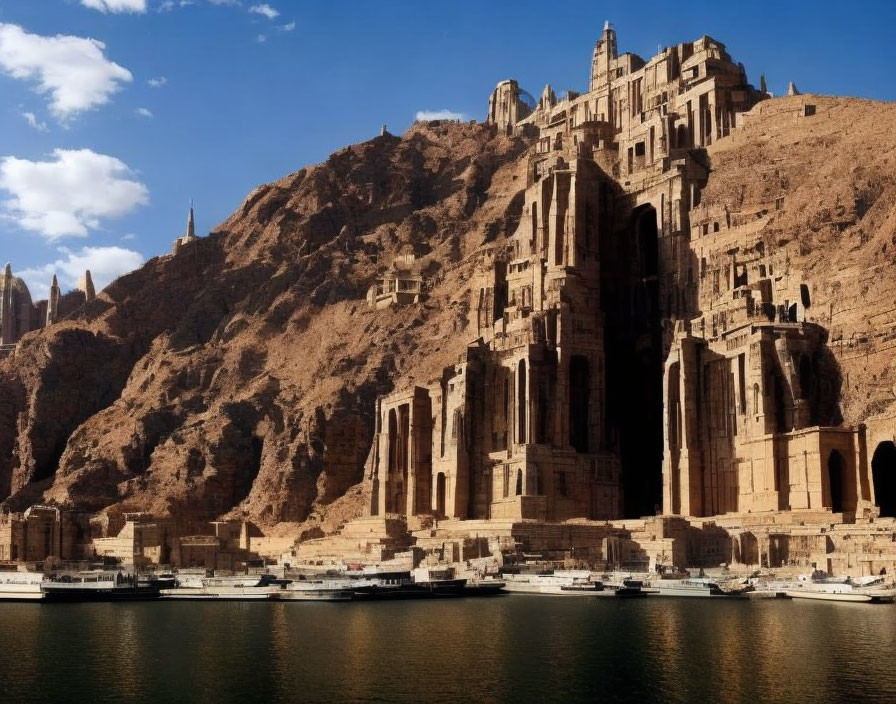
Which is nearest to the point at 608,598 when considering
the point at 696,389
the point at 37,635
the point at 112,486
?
the point at 696,389

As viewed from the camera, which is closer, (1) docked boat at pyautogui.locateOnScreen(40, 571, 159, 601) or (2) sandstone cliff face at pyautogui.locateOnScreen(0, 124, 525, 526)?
(1) docked boat at pyautogui.locateOnScreen(40, 571, 159, 601)

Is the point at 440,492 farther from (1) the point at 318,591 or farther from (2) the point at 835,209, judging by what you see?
(2) the point at 835,209

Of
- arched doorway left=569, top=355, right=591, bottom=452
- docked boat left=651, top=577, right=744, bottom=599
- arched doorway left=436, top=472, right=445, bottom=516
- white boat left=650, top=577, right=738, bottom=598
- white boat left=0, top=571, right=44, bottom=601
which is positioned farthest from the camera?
arched doorway left=436, top=472, right=445, bottom=516

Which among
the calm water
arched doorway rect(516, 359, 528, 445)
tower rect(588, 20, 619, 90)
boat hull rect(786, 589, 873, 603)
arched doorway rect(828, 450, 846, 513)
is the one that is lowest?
the calm water

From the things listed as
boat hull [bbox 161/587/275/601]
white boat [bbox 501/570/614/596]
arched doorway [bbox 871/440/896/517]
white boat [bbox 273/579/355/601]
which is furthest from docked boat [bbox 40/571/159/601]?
arched doorway [bbox 871/440/896/517]

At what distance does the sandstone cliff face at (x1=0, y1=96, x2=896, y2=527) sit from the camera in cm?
9288

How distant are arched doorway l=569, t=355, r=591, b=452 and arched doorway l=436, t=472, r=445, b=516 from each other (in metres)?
9.78

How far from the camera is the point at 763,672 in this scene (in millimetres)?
47625

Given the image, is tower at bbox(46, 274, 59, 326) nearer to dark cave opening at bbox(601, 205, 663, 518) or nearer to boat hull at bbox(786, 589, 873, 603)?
dark cave opening at bbox(601, 205, 663, 518)

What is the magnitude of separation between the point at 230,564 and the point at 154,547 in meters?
6.22

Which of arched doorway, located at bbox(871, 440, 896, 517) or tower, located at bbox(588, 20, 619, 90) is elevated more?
tower, located at bbox(588, 20, 619, 90)

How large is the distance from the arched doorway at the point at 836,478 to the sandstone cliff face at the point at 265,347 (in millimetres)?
36806

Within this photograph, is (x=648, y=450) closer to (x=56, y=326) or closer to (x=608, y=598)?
(x=608, y=598)

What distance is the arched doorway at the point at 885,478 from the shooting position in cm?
8450
